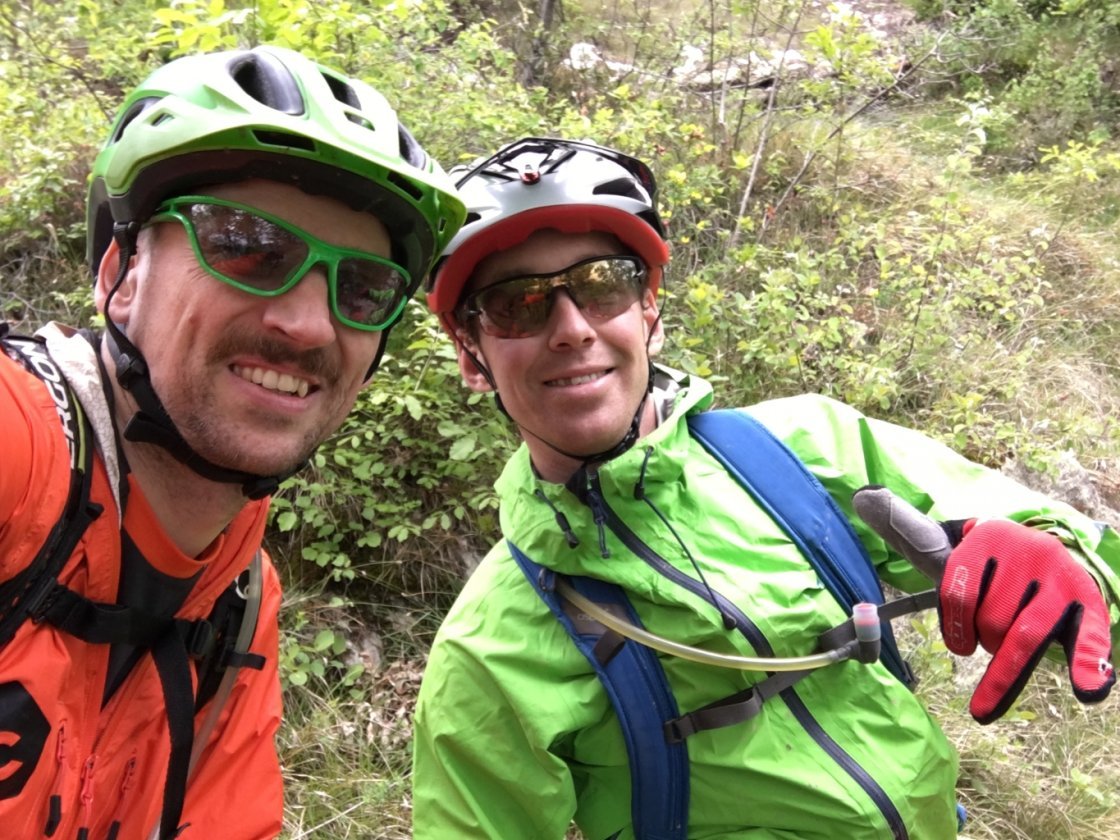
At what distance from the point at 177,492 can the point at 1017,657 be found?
5.98 ft

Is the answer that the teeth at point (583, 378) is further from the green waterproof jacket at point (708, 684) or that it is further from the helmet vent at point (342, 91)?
the helmet vent at point (342, 91)

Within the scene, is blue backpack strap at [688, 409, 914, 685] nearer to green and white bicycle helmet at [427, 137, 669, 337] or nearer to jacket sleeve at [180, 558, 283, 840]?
green and white bicycle helmet at [427, 137, 669, 337]

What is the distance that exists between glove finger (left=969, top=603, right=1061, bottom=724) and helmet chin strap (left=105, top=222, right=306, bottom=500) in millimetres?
1589

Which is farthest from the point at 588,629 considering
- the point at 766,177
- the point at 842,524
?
the point at 766,177

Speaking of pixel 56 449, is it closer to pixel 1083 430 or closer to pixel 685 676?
pixel 685 676

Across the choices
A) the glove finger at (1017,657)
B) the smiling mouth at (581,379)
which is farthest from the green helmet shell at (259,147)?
the glove finger at (1017,657)

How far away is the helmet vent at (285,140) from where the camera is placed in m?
1.64

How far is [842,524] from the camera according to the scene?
79.0 inches

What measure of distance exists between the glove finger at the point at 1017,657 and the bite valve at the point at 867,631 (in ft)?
1.00

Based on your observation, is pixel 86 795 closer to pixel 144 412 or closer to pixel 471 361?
pixel 144 412

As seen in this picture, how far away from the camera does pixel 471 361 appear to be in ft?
7.79

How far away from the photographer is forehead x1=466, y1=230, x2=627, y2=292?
2154mm

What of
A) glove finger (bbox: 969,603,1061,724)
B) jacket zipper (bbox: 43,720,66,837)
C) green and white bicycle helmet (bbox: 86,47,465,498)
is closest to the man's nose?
green and white bicycle helmet (bbox: 86,47,465,498)

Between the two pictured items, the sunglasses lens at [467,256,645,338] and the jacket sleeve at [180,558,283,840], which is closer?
the jacket sleeve at [180,558,283,840]
